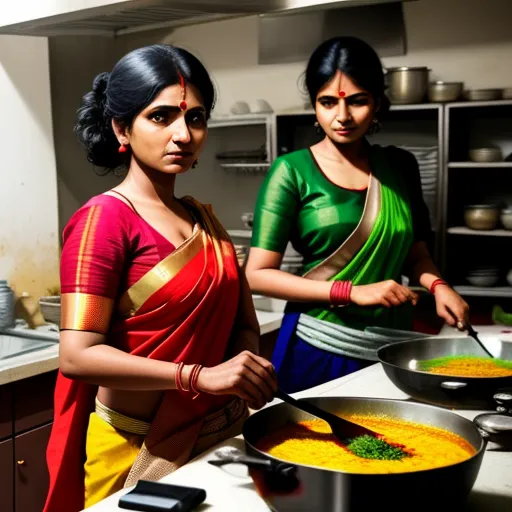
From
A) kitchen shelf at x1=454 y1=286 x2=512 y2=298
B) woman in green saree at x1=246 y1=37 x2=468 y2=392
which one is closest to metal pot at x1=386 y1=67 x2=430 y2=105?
kitchen shelf at x1=454 y1=286 x2=512 y2=298

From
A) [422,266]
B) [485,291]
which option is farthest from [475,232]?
[422,266]

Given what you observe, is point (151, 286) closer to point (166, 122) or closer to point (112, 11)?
point (166, 122)

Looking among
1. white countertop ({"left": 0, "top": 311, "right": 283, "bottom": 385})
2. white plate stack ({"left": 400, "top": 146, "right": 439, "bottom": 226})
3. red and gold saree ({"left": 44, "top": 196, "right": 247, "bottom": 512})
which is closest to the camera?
red and gold saree ({"left": 44, "top": 196, "right": 247, "bottom": 512})

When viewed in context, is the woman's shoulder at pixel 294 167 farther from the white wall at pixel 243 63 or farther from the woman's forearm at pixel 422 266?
the white wall at pixel 243 63

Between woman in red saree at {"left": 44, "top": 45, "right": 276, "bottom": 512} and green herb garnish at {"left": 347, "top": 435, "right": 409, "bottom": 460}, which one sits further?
woman in red saree at {"left": 44, "top": 45, "right": 276, "bottom": 512}

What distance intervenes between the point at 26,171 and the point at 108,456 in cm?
202

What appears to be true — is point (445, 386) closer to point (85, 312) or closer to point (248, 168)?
point (85, 312)

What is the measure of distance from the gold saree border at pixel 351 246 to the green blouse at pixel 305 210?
0.06ft

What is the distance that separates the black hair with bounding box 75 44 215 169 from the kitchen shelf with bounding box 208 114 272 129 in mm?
2521

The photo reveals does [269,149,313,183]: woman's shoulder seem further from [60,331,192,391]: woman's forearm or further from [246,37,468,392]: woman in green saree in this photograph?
[60,331,192,391]: woman's forearm

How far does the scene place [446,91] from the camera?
3.59 metres

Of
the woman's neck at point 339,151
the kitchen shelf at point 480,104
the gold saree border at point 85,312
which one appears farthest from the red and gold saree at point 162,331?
the kitchen shelf at point 480,104

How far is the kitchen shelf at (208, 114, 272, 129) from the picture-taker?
409cm

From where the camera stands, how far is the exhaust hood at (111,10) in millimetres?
2570
